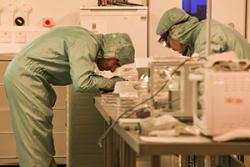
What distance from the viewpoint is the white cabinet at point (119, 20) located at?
4574 mm

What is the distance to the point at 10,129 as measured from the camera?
443cm

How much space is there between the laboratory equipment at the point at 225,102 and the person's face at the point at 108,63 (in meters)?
1.50

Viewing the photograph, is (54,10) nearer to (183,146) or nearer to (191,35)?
(191,35)

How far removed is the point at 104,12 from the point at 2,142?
1473 millimetres

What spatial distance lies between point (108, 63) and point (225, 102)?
5.24 feet

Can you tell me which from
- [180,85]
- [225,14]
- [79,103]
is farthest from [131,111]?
[225,14]

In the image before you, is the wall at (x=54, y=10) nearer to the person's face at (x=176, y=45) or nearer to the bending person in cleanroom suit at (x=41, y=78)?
the person's face at (x=176, y=45)

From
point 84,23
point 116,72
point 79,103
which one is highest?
point 84,23

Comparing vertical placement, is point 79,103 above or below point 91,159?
above

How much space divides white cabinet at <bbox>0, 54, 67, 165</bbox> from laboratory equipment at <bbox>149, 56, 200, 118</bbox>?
233 centimetres

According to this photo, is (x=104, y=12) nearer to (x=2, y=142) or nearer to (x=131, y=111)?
(x=2, y=142)

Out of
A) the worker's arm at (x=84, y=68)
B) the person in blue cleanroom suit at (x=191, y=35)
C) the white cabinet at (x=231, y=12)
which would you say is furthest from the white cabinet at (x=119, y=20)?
the worker's arm at (x=84, y=68)

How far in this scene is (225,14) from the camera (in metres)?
5.02

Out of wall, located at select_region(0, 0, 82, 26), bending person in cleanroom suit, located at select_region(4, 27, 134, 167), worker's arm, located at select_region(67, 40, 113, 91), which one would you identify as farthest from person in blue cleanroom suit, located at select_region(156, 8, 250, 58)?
wall, located at select_region(0, 0, 82, 26)
